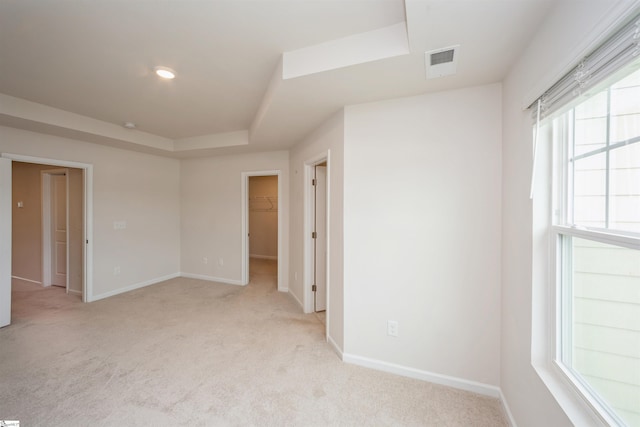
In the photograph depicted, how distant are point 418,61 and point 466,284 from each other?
162cm

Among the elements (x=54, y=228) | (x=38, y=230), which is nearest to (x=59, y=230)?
(x=54, y=228)

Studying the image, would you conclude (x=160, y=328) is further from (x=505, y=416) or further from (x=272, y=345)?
(x=505, y=416)

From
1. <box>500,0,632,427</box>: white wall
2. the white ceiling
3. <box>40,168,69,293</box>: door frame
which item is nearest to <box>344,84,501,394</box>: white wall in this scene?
<box>500,0,632,427</box>: white wall

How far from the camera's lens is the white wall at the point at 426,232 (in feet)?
6.24

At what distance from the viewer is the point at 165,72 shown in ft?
6.93

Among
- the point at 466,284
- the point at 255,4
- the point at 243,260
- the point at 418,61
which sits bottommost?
the point at 243,260

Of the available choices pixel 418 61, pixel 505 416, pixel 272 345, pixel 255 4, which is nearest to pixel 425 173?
pixel 418 61

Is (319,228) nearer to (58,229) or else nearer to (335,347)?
(335,347)

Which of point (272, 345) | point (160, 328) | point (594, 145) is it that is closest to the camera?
point (594, 145)

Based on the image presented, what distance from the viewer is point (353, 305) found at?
231cm

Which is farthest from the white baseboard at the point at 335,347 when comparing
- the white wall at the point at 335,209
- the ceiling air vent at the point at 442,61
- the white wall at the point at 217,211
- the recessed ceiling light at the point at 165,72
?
the recessed ceiling light at the point at 165,72

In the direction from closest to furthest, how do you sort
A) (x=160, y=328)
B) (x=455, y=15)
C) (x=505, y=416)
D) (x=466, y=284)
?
(x=455, y=15)
(x=505, y=416)
(x=466, y=284)
(x=160, y=328)

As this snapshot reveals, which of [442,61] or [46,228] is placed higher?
[442,61]

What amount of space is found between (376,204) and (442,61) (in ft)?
3.62
